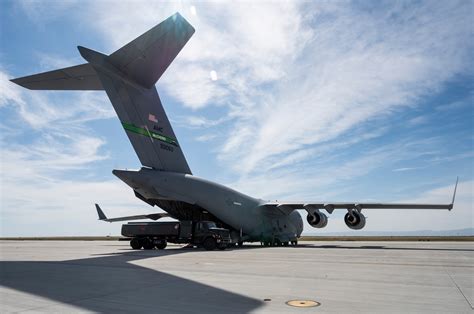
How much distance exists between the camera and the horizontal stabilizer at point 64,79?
18.6 m

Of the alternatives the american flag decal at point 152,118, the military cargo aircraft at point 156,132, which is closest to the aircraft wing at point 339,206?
the military cargo aircraft at point 156,132

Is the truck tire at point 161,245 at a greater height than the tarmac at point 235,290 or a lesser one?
greater

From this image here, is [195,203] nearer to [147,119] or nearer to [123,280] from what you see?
[147,119]

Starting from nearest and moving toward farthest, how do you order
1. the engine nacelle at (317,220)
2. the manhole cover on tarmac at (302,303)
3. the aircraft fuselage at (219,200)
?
the manhole cover on tarmac at (302,303), the aircraft fuselage at (219,200), the engine nacelle at (317,220)

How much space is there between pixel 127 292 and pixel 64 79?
49.8 feet

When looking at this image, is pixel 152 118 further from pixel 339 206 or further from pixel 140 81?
pixel 339 206

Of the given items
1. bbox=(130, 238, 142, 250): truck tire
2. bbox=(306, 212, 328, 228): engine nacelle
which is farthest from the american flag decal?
bbox=(306, 212, 328, 228): engine nacelle

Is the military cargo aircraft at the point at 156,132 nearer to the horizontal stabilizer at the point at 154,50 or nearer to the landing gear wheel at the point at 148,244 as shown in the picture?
the horizontal stabilizer at the point at 154,50

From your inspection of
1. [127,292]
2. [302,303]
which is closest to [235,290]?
[302,303]

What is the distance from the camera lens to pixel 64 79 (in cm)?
1912

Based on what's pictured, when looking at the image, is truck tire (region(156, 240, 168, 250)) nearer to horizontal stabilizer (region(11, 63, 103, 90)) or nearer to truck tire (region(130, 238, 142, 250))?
truck tire (region(130, 238, 142, 250))

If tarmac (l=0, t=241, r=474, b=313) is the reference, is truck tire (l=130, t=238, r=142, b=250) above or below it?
above

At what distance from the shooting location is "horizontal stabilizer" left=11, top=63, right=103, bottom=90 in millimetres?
18569

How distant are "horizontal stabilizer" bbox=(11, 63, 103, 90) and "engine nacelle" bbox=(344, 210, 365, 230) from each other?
17479mm
